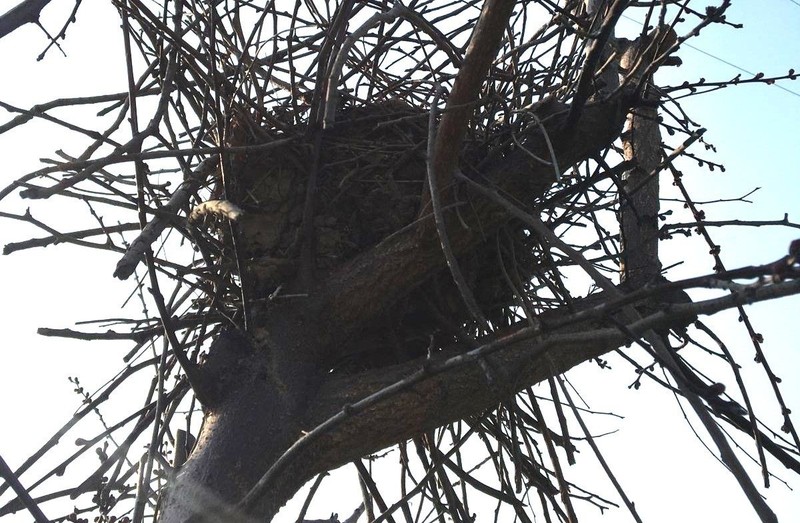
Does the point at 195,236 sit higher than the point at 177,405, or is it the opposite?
the point at 195,236

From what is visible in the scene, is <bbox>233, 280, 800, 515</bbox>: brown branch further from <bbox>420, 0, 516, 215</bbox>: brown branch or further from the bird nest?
<bbox>420, 0, 516, 215</bbox>: brown branch

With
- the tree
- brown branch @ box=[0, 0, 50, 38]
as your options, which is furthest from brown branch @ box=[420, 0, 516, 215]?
brown branch @ box=[0, 0, 50, 38]

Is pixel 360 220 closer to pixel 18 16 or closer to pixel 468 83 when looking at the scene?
pixel 468 83

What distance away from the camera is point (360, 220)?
140 cm

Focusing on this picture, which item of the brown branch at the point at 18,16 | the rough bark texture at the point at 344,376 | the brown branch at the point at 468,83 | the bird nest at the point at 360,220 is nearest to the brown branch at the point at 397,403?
the rough bark texture at the point at 344,376

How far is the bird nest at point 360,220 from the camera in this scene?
1331 millimetres

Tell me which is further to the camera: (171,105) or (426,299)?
(171,105)

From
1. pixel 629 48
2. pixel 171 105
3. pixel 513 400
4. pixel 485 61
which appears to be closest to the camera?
pixel 485 61

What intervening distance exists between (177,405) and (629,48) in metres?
1.21

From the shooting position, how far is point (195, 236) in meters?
1.23

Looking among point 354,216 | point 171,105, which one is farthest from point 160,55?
point 354,216

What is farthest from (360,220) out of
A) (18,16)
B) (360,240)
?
(18,16)

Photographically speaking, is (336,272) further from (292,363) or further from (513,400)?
(513,400)

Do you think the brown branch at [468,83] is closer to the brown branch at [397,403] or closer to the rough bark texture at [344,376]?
the rough bark texture at [344,376]
